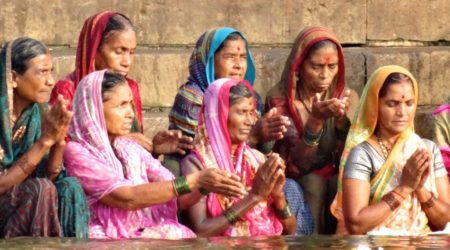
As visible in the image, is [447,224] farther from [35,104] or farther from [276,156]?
[35,104]

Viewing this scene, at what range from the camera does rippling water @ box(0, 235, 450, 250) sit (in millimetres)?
8172

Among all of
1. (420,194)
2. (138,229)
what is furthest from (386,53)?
(138,229)

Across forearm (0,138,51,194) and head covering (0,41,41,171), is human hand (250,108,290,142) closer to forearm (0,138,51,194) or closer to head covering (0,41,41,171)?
head covering (0,41,41,171)

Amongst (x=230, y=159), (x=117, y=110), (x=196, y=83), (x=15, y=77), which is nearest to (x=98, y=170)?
(x=117, y=110)

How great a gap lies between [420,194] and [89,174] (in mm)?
1832

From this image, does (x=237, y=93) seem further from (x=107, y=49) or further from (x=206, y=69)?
(x=107, y=49)

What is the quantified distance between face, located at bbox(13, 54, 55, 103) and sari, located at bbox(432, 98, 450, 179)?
8.16 feet

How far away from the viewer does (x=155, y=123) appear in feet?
34.1

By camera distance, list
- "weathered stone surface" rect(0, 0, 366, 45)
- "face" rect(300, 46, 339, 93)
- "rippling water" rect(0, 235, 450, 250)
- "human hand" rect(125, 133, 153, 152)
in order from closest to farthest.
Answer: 1. "rippling water" rect(0, 235, 450, 250)
2. "human hand" rect(125, 133, 153, 152)
3. "face" rect(300, 46, 339, 93)
4. "weathered stone surface" rect(0, 0, 366, 45)

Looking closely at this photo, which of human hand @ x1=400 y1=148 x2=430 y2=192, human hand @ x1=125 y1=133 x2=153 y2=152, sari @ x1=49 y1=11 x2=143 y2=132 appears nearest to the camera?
human hand @ x1=400 y1=148 x2=430 y2=192

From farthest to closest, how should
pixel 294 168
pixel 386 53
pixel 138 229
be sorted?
pixel 386 53
pixel 294 168
pixel 138 229

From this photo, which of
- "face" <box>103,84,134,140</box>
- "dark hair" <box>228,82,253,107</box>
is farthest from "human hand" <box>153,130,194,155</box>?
"face" <box>103,84,134,140</box>

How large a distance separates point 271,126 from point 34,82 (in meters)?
1.42

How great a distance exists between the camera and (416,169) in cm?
884
